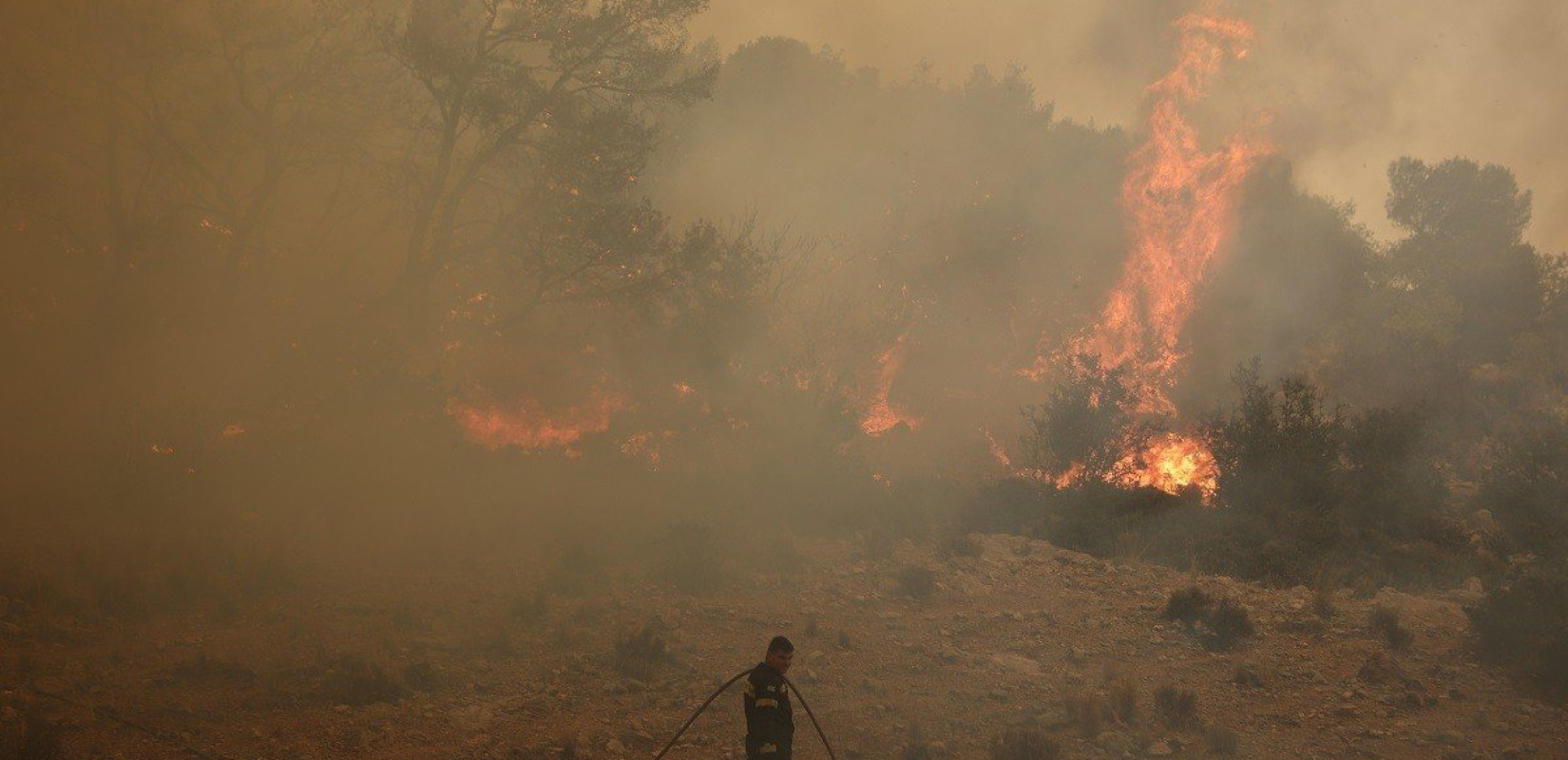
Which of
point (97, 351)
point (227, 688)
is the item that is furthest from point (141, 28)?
point (227, 688)

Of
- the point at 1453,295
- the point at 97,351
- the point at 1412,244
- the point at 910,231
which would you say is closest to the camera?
the point at 97,351

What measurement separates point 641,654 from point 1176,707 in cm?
676

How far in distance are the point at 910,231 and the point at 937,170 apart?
3.81 m

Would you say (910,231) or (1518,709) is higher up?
(910,231)

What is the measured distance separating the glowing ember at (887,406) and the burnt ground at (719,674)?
14314mm

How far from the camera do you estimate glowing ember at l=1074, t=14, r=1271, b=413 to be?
33.6m

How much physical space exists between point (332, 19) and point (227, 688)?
15401 mm

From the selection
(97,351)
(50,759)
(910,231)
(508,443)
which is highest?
(910,231)

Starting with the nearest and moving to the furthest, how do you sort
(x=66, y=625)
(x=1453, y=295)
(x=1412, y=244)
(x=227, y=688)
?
1. (x=227, y=688)
2. (x=66, y=625)
3. (x=1453, y=295)
4. (x=1412, y=244)

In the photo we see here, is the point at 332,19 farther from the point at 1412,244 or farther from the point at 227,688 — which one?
the point at 1412,244

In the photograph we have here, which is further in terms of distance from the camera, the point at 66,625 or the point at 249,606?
the point at 249,606

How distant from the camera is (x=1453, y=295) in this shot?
37406 mm

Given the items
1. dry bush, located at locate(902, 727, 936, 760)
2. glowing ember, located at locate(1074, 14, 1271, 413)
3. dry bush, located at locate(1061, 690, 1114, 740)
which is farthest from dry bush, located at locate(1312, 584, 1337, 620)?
glowing ember, located at locate(1074, 14, 1271, 413)

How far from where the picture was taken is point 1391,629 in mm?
12789
